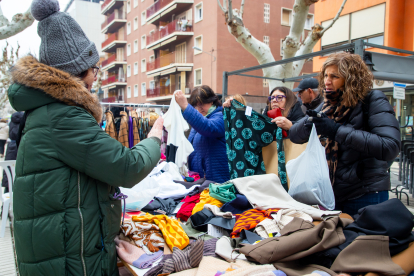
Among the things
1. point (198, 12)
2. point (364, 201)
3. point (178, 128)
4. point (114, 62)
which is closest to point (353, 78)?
point (364, 201)

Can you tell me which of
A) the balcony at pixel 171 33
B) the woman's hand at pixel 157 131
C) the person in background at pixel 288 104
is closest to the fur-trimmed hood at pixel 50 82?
the woman's hand at pixel 157 131

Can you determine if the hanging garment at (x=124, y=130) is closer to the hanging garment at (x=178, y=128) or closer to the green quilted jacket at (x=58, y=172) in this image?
the hanging garment at (x=178, y=128)

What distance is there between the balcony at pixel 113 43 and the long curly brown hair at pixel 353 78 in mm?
33370

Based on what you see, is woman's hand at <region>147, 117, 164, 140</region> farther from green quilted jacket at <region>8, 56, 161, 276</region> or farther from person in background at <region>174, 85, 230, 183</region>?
person in background at <region>174, 85, 230, 183</region>

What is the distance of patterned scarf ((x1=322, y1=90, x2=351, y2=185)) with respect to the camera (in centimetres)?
185

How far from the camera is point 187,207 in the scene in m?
2.17

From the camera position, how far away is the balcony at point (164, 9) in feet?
70.2

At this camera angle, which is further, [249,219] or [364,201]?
[364,201]

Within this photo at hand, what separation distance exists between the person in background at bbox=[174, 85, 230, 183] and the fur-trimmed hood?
Result: 1352 mm

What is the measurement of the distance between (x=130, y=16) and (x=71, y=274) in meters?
33.2

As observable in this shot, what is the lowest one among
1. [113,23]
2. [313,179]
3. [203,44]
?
[313,179]

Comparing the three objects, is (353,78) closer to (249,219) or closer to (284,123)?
(284,123)

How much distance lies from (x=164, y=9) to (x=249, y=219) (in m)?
23.7

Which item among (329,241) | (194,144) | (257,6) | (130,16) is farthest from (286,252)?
(130,16)
